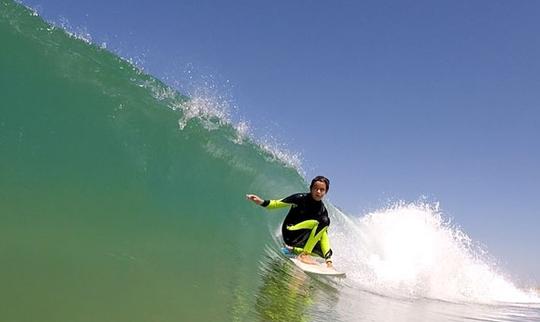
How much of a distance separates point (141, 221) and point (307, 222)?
3.08 meters

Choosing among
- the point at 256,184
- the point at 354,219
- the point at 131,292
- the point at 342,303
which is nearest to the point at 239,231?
the point at 342,303

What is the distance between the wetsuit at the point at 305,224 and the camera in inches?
318

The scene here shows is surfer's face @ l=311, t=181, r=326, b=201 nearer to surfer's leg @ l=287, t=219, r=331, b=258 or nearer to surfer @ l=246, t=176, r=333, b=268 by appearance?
surfer @ l=246, t=176, r=333, b=268

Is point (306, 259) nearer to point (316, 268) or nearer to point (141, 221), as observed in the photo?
point (316, 268)

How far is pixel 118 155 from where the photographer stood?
7.45 m

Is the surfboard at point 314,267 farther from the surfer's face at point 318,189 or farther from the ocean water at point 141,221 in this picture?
the surfer's face at point 318,189

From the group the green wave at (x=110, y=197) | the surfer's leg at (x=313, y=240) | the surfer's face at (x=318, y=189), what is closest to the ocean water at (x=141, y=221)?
the green wave at (x=110, y=197)

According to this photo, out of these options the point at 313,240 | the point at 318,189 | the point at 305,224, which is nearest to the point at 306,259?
the point at 313,240

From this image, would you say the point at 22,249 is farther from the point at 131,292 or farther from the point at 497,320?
the point at 497,320

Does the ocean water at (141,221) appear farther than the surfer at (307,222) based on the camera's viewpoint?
No

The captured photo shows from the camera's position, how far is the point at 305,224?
808 cm

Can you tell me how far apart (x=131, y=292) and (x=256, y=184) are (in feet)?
29.9

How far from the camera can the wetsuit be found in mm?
8070

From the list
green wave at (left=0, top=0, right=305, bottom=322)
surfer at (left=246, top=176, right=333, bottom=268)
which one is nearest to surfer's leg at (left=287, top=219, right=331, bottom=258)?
surfer at (left=246, top=176, right=333, bottom=268)
